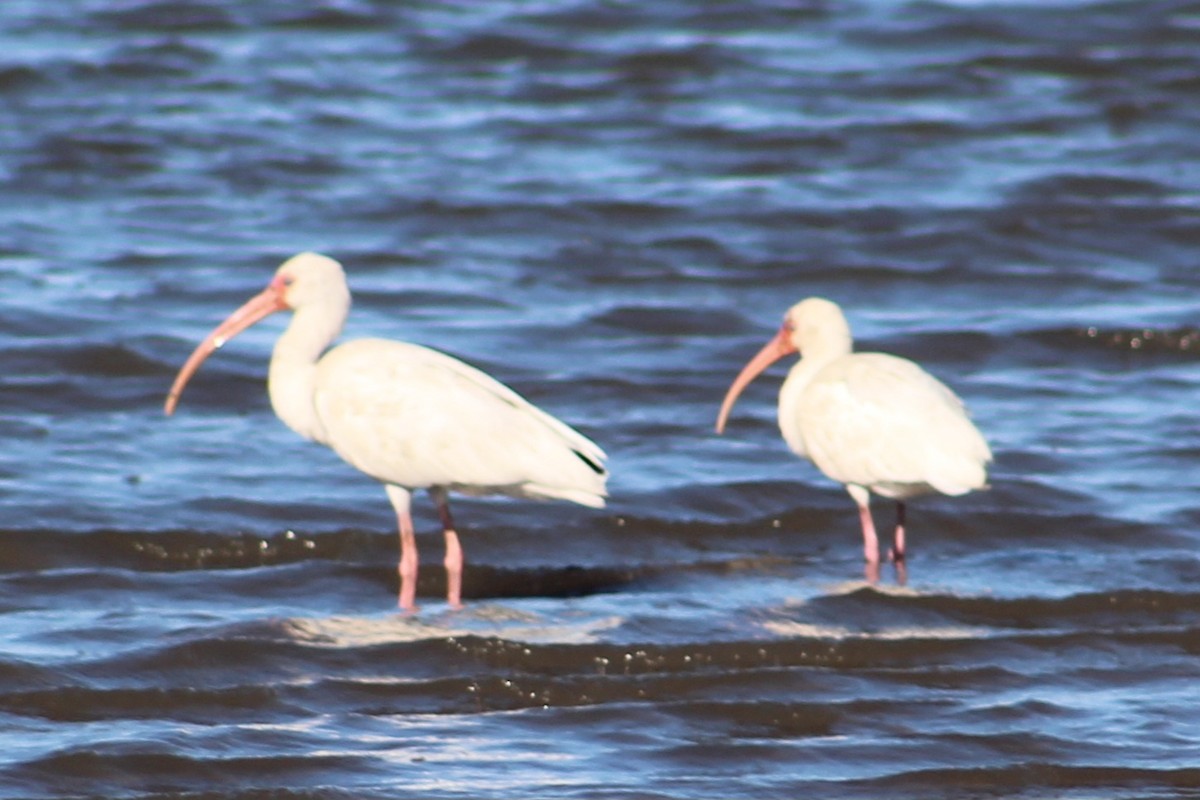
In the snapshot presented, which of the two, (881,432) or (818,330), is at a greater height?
(818,330)

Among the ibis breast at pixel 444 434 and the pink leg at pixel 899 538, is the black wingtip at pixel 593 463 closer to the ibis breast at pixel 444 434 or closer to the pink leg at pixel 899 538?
the ibis breast at pixel 444 434

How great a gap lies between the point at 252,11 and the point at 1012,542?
16799 millimetres

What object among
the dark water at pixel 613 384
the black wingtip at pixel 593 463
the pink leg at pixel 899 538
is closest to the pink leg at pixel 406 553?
the dark water at pixel 613 384

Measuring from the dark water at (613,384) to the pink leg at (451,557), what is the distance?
0.13 m

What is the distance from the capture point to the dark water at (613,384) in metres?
A: 7.88

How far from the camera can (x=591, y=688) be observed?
27.3ft

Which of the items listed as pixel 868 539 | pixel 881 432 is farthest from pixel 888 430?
pixel 868 539

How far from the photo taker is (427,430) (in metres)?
9.58

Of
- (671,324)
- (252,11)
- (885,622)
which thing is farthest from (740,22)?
(885,622)

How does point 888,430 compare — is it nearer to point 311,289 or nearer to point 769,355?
point 769,355

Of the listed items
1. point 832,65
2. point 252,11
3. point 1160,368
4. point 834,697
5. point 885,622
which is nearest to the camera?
point 834,697

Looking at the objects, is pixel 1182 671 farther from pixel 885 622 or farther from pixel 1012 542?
pixel 1012 542

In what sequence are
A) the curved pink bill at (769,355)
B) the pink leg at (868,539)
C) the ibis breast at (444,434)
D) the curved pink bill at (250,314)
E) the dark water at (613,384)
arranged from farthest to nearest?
the curved pink bill at (769,355) → the curved pink bill at (250,314) → the pink leg at (868,539) → the ibis breast at (444,434) → the dark water at (613,384)

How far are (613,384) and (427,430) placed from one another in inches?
160
